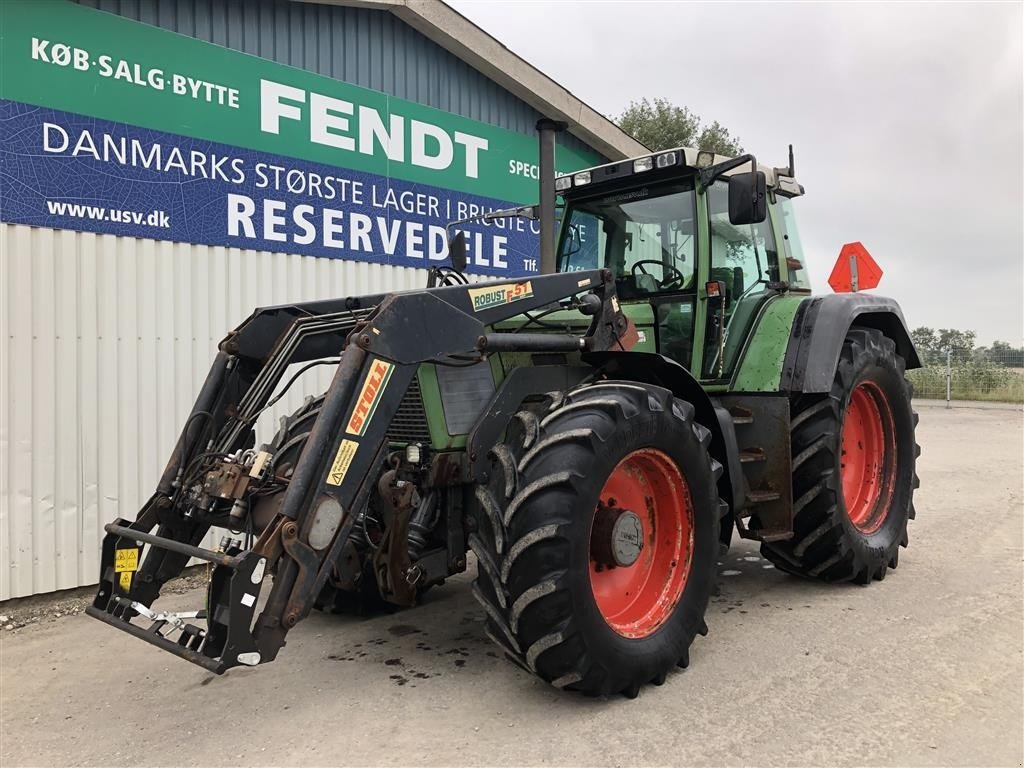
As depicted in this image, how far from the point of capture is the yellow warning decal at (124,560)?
11.1 feet

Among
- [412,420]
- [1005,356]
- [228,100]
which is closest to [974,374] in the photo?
[1005,356]

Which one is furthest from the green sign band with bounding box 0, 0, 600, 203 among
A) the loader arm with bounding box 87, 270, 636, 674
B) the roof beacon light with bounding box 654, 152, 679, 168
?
the roof beacon light with bounding box 654, 152, 679, 168

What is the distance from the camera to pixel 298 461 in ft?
10.5

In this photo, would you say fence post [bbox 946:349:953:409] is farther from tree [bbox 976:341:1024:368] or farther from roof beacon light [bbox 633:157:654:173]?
A: roof beacon light [bbox 633:157:654:173]

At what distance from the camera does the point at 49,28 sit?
5.13 meters

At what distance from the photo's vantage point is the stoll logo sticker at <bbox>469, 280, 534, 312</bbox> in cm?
367

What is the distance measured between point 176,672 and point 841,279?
10537 mm

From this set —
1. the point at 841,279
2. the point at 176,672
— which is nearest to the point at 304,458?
the point at 176,672

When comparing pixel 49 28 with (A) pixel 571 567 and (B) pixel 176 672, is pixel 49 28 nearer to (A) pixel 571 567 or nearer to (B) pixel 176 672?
(B) pixel 176 672

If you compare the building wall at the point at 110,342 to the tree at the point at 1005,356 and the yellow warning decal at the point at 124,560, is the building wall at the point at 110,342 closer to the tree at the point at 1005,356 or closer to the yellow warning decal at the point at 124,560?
the yellow warning decal at the point at 124,560

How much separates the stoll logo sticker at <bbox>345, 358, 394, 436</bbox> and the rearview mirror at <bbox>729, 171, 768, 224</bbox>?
225 cm

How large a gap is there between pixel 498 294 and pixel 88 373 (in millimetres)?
3156

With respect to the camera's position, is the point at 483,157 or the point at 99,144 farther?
the point at 483,157

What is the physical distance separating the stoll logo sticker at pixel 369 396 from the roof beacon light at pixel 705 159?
8.24ft
